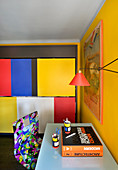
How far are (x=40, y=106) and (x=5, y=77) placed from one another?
3.86 feet

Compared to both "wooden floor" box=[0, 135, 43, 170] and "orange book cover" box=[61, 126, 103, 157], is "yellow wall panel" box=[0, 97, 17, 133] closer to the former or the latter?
"wooden floor" box=[0, 135, 43, 170]

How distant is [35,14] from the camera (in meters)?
1.61

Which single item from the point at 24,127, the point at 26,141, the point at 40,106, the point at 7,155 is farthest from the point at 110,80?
the point at 7,155

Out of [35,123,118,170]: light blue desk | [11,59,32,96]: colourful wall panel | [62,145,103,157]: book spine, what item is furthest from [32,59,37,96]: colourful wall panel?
[62,145,103,157]: book spine

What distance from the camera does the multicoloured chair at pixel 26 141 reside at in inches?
54.8

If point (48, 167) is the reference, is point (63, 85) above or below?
above

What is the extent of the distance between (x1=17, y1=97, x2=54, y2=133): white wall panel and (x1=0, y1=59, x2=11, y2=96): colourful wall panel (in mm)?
394

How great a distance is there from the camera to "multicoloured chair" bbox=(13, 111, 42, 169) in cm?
139

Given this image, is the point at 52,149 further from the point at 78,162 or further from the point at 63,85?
the point at 63,85

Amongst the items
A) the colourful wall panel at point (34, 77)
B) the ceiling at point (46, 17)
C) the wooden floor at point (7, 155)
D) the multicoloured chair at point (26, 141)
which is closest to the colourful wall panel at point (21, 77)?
the colourful wall panel at point (34, 77)

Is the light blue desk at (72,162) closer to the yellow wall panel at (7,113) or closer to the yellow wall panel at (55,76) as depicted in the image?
the yellow wall panel at (55,76)

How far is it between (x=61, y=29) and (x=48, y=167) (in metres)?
2.15

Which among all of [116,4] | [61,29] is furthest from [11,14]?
[116,4]

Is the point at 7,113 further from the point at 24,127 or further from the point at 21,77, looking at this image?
the point at 24,127
